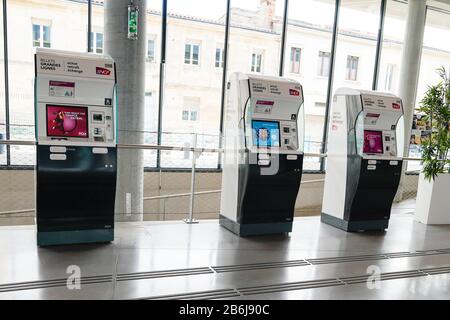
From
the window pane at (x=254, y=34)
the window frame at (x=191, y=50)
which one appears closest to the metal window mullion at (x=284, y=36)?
the window pane at (x=254, y=34)

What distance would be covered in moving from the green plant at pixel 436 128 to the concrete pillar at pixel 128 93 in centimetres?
404

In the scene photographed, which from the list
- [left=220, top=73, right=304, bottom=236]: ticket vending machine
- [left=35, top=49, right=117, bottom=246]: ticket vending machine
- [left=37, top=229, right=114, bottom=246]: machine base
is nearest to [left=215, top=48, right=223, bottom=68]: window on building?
[left=220, top=73, right=304, bottom=236]: ticket vending machine

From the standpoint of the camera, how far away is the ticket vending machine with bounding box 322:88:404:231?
477cm

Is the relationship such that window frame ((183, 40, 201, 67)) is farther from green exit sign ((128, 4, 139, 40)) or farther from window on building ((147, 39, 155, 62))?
green exit sign ((128, 4, 139, 40))

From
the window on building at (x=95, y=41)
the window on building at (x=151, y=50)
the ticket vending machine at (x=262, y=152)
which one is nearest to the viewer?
the ticket vending machine at (x=262, y=152)


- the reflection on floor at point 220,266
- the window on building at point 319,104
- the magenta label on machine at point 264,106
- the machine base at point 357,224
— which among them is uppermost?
the window on building at point 319,104

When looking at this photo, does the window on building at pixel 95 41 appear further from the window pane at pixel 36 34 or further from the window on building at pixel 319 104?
the window on building at pixel 319 104

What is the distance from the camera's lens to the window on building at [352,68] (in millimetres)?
9125

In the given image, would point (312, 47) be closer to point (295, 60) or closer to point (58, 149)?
point (295, 60)

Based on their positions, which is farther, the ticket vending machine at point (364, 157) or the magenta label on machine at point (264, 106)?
the ticket vending machine at point (364, 157)

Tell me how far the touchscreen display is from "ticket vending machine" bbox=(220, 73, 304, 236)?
160cm

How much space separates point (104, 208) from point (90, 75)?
1275 mm

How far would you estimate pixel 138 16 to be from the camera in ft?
18.3
